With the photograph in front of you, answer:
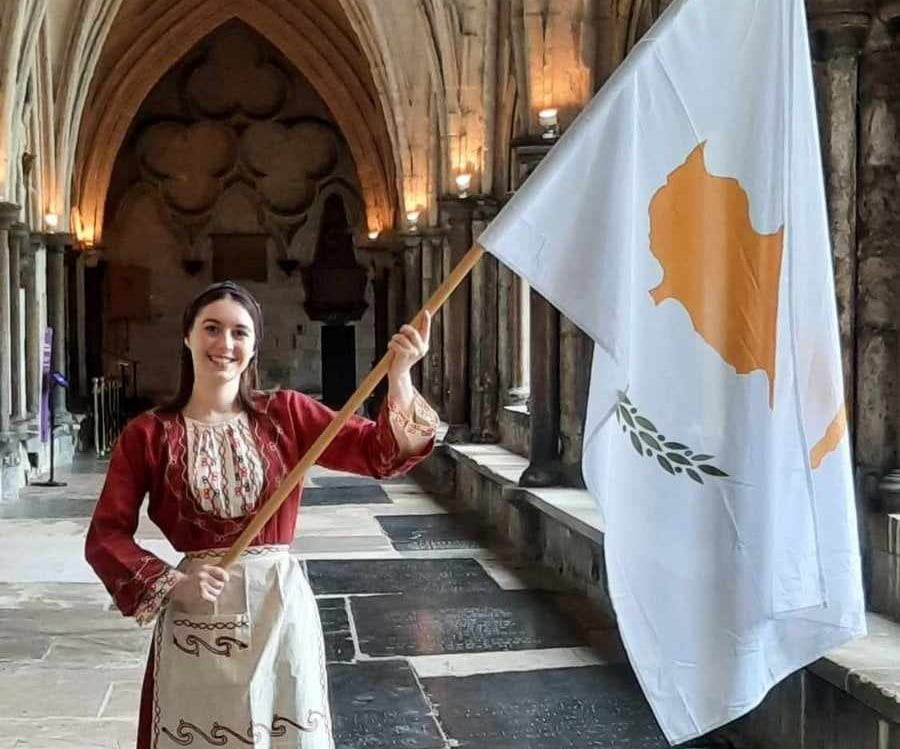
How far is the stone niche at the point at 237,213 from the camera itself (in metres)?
21.6

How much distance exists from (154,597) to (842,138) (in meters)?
3.14

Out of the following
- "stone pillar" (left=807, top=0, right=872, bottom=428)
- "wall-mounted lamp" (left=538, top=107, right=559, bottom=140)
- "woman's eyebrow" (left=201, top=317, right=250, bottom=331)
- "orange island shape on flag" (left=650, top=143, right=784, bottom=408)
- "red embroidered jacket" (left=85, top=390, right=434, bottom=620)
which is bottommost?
"red embroidered jacket" (left=85, top=390, right=434, bottom=620)

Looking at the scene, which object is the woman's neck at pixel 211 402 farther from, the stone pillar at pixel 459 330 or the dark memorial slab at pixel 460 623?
the stone pillar at pixel 459 330

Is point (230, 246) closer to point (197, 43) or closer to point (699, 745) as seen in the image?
point (197, 43)

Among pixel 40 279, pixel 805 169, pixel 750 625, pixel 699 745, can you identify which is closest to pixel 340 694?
pixel 699 745

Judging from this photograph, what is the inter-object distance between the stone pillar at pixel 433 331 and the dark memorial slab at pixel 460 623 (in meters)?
8.62

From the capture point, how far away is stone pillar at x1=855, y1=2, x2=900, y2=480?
4.30 metres

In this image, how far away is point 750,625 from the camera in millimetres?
2496

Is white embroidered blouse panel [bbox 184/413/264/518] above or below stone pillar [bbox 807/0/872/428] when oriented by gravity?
below

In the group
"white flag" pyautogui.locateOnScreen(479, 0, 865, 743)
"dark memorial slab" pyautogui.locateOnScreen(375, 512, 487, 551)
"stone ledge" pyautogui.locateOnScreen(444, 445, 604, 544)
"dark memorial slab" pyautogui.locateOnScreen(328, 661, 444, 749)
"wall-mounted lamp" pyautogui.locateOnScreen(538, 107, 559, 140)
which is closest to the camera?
"white flag" pyautogui.locateOnScreen(479, 0, 865, 743)

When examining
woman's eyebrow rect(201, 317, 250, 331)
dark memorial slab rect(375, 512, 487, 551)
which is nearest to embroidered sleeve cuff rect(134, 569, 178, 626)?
woman's eyebrow rect(201, 317, 250, 331)

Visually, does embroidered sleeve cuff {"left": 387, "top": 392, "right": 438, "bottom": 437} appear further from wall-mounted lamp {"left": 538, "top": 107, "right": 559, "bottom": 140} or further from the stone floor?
wall-mounted lamp {"left": 538, "top": 107, "right": 559, "bottom": 140}

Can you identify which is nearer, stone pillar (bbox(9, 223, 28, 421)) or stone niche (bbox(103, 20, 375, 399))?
stone pillar (bbox(9, 223, 28, 421))

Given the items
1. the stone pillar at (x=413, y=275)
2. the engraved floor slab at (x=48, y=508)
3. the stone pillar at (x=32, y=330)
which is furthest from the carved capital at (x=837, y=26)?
the stone pillar at (x=413, y=275)
